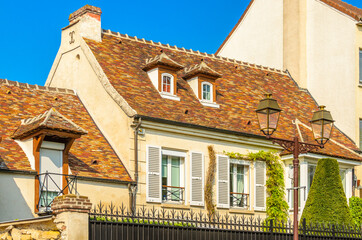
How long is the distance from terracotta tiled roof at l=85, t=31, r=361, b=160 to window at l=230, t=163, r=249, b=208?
1292 millimetres

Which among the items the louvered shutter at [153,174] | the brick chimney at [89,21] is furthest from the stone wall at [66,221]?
the brick chimney at [89,21]

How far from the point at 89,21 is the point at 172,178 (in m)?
6.44

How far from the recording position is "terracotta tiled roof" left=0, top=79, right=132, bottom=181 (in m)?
20.1

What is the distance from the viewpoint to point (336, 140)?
27.4 m

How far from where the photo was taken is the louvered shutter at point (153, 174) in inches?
860

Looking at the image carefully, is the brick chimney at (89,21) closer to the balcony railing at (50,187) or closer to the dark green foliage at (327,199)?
the balcony railing at (50,187)

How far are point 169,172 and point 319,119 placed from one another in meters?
7.19

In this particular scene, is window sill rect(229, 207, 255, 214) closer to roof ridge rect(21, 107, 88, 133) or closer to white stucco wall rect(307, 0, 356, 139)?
roof ridge rect(21, 107, 88, 133)

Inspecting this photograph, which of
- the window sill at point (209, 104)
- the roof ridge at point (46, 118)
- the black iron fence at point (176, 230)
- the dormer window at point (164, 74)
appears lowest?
the black iron fence at point (176, 230)

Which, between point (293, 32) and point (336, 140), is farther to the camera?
point (293, 32)

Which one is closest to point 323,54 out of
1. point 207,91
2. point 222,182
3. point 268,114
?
point 207,91

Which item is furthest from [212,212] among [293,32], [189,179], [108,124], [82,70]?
[293,32]

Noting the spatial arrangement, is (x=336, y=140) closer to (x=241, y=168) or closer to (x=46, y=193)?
(x=241, y=168)

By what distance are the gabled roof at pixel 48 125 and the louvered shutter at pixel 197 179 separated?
4305mm
